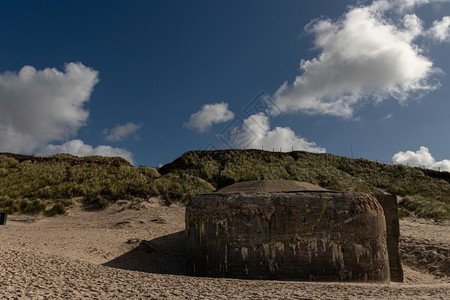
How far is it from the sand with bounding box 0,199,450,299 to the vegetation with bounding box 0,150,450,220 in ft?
4.07

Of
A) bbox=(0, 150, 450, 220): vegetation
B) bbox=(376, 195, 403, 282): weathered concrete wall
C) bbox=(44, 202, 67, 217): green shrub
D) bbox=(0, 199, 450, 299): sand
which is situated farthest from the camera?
bbox=(0, 150, 450, 220): vegetation

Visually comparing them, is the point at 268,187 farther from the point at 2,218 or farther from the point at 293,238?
the point at 2,218

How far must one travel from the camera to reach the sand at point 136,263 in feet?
12.5

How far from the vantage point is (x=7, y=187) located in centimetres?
1588

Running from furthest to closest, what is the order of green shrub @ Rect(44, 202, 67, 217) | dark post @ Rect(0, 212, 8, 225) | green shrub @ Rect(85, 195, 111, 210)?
green shrub @ Rect(85, 195, 111, 210) → green shrub @ Rect(44, 202, 67, 217) → dark post @ Rect(0, 212, 8, 225)

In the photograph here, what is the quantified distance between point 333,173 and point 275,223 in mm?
19144

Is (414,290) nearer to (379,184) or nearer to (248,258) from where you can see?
(248,258)

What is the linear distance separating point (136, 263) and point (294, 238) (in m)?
3.88

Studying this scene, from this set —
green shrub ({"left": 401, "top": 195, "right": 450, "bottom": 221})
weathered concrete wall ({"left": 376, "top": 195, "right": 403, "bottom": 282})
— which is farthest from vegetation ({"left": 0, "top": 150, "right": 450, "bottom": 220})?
weathered concrete wall ({"left": 376, "top": 195, "right": 403, "bottom": 282})

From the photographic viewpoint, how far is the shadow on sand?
726 centimetres

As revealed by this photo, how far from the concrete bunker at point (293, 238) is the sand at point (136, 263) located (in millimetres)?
542

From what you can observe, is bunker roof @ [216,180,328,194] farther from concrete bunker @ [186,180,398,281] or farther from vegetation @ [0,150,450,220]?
vegetation @ [0,150,450,220]

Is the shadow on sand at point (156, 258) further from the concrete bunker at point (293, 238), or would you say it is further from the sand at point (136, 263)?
the concrete bunker at point (293, 238)

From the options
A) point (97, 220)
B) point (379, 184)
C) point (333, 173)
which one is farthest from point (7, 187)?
point (379, 184)
